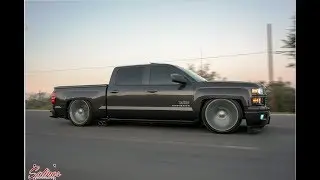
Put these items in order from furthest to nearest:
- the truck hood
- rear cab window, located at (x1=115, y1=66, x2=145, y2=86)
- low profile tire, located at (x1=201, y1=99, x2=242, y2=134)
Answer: rear cab window, located at (x1=115, y1=66, x2=145, y2=86) → low profile tire, located at (x1=201, y1=99, x2=242, y2=134) → the truck hood

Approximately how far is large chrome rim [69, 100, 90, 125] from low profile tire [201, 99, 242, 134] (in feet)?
3.77

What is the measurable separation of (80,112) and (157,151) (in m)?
0.89

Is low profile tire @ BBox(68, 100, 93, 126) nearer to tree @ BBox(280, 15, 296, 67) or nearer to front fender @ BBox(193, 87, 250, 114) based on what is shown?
front fender @ BBox(193, 87, 250, 114)

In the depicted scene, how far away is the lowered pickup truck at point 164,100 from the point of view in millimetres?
3281

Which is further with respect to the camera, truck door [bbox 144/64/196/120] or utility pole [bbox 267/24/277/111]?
truck door [bbox 144/64/196/120]

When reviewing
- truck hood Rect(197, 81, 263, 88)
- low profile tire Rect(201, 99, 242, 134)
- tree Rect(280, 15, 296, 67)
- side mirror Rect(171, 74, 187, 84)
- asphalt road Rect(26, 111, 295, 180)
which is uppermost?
tree Rect(280, 15, 296, 67)

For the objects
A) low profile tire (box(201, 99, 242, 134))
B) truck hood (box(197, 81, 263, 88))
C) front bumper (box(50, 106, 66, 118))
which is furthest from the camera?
front bumper (box(50, 106, 66, 118))

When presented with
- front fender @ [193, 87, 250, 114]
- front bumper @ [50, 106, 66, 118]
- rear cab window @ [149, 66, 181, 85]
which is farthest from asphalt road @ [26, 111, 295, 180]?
rear cab window @ [149, 66, 181, 85]

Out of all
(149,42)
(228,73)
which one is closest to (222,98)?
(228,73)

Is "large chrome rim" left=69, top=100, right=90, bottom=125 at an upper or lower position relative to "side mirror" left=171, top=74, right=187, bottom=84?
lower

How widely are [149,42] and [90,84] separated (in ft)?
2.23

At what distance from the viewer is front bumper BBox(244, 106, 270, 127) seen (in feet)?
10.5

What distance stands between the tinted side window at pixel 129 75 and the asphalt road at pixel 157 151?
41 centimetres

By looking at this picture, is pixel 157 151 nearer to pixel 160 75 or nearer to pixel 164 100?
pixel 164 100
